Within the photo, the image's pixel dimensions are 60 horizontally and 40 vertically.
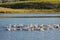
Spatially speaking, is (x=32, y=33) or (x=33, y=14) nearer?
(x=32, y=33)

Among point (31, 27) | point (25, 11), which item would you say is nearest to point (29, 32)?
point (31, 27)

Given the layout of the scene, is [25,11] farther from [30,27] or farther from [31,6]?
[30,27]

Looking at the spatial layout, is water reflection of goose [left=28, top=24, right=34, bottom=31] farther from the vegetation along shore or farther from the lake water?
the vegetation along shore

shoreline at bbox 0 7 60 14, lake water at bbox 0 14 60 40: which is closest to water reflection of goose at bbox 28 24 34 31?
lake water at bbox 0 14 60 40

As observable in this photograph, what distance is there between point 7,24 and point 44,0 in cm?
60

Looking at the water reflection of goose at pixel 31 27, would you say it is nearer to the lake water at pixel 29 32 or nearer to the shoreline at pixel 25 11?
the lake water at pixel 29 32

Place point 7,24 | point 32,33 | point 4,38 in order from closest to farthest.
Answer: point 4,38, point 32,33, point 7,24

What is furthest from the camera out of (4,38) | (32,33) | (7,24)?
(7,24)

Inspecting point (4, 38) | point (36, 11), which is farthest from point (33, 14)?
point (4, 38)

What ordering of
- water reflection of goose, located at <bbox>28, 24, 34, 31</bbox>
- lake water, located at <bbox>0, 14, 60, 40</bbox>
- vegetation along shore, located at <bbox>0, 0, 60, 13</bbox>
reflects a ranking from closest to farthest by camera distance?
lake water, located at <bbox>0, 14, 60, 40</bbox>
water reflection of goose, located at <bbox>28, 24, 34, 31</bbox>
vegetation along shore, located at <bbox>0, 0, 60, 13</bbox>

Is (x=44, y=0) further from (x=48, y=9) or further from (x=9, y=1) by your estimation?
(x=9, y=1)

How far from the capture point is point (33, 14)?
327cm

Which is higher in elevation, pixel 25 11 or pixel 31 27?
pixel 25 11

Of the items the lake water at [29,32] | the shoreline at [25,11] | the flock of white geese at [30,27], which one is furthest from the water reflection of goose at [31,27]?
the shoreline at [25,11]
